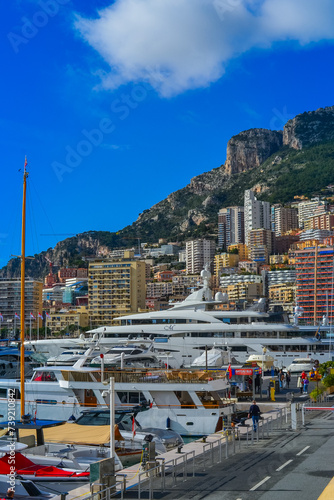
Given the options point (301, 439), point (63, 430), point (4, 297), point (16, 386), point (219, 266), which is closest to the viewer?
point (301, 439)

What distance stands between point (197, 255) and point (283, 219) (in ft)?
97.6

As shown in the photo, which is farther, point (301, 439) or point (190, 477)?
point (301, 439)

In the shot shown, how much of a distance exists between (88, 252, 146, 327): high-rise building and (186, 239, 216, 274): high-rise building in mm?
47762

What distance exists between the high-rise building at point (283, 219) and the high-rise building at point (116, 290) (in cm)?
6843

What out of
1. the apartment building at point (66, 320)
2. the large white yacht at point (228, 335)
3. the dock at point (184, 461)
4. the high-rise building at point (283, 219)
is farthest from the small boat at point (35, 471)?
the high-rise building at point (283, 219)

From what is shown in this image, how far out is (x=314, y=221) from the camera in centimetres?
17400

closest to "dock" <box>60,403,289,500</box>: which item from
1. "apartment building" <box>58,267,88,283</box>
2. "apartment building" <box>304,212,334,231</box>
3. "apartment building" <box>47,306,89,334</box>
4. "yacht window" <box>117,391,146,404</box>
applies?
"yacht window" <box>117,391,146,404</box>

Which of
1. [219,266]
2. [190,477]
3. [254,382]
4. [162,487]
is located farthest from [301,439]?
[219,266]

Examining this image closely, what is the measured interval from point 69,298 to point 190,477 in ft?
539

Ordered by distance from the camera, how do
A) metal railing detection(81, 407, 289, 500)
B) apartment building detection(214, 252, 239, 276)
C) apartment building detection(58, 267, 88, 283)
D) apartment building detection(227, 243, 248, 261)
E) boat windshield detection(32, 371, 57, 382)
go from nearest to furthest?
metal railing detection(81, 407, 289, 500)
boat windshield detection(32, 371, 57, 382)
apartment building detection(214, 252, 239, 276)
apartment building detection(227, 243, 248, 261)
apartment building detection(58, 267, 88, 283)

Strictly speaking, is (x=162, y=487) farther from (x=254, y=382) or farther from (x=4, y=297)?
(x=4, y=297)

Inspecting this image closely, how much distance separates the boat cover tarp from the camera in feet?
55.3

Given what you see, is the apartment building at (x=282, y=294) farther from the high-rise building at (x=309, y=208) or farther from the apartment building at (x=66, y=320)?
the high-rise building at (x=309, y=208)

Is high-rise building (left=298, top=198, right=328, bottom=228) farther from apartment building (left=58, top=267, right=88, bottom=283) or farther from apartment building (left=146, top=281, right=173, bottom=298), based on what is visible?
apartment building (left=58, top=267, right=88, bottom=283)
